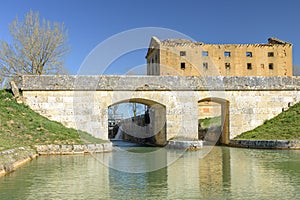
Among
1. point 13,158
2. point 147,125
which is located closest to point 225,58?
point 147,125

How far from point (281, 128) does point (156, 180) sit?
1228cm

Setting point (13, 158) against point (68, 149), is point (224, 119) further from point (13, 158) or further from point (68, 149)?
point (13, 158)

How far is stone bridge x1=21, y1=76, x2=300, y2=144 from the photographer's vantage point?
18219mm

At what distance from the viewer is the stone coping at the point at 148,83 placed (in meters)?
18.2

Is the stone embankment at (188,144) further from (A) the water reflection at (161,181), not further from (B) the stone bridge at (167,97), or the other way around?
(A) the water reflection at (161,181)

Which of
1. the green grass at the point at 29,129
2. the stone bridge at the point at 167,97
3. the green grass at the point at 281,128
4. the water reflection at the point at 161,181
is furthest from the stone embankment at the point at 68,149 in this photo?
the green grass at the point at 281,128

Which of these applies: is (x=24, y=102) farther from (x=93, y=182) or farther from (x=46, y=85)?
(x=93, y=182)

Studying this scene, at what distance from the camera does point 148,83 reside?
18859mm

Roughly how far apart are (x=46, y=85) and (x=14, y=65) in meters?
9.41

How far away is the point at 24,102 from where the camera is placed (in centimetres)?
1806

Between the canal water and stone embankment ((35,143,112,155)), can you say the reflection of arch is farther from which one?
the canal water

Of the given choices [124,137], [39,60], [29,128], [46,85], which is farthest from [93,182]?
[124,137]

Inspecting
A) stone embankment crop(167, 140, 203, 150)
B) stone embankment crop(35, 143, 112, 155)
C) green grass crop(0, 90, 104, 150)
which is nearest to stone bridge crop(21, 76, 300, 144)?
green grass crop(0, 90, 104, 150)

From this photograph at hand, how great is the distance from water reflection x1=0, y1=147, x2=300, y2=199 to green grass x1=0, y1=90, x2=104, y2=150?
3527mm
